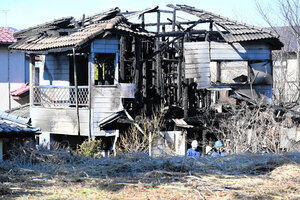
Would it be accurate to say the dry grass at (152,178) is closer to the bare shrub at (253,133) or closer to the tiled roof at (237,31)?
the bare shrub at (253,133)

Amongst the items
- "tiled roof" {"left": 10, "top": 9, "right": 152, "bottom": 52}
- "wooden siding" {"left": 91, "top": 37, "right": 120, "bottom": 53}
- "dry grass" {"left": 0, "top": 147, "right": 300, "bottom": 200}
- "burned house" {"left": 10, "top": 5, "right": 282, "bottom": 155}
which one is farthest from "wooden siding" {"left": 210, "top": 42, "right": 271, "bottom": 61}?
"dry grass" {"left": 0, "top": 147, "right": 300, "bottom": 200}

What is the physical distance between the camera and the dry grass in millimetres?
6078

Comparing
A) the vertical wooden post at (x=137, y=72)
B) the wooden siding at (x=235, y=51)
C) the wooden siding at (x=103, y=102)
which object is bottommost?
the wooden siding at (x=103, y=102)

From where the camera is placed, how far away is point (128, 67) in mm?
18938

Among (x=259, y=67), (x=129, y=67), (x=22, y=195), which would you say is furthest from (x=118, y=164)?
(x=259, y=67)

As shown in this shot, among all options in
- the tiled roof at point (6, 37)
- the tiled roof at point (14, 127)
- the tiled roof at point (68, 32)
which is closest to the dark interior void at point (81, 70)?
the tiled roof at point (68, 32)

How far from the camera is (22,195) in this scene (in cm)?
605

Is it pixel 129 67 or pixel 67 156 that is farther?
pixel 129 67

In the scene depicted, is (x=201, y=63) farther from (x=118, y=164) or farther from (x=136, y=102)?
(x=118, y=164)

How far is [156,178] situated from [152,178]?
0.07 m

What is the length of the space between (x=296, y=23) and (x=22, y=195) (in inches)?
871

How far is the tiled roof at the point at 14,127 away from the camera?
13.2m

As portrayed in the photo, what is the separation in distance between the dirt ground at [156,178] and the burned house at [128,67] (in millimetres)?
7933

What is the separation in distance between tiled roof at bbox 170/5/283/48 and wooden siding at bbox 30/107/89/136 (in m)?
7.11
